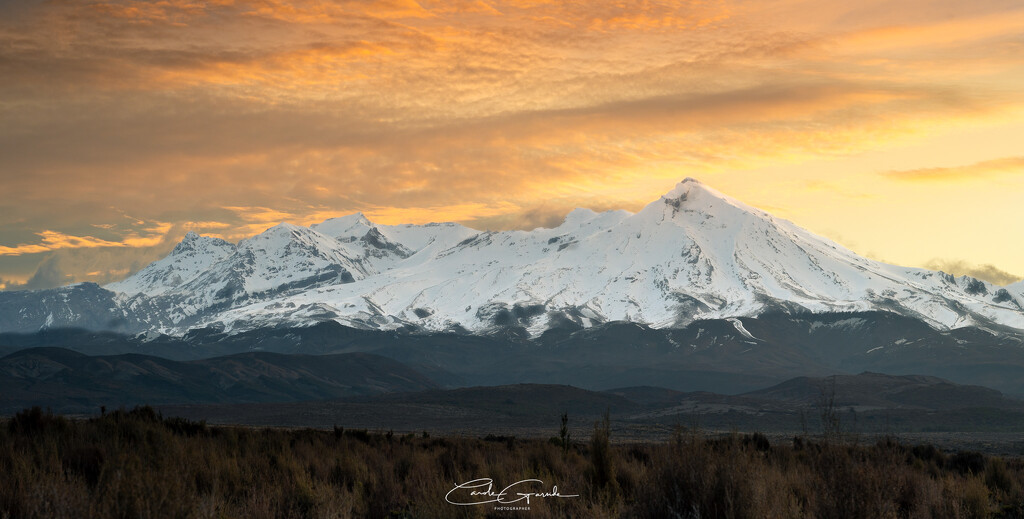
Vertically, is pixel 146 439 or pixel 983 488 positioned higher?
pixel 146 439

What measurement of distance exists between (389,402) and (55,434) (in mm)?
155170

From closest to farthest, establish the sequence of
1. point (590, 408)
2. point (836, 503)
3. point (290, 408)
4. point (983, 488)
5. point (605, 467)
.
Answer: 1. point (836, 503)
2. point (605, 467)
3. point (983, 488)
4. point (290, 408)
5. point (590, 408)

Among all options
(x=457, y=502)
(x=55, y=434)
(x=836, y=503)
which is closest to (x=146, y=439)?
(x=55, y=434)

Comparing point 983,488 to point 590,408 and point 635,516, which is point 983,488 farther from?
point 590,408

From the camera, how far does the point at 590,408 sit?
187 metres

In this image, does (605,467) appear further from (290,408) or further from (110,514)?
(290,408)

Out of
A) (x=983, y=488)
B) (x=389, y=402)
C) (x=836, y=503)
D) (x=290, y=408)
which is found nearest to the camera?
(x=836, y=503)

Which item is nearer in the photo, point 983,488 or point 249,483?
point 249,483

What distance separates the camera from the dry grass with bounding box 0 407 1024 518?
39.9ft

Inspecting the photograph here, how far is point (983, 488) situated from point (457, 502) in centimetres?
1139

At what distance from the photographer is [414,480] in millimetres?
20000

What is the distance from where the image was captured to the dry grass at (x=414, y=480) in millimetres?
12172

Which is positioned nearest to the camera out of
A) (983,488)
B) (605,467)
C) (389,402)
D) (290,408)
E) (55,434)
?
(605,467)

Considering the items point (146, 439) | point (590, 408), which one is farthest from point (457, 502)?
point (590, 408)
